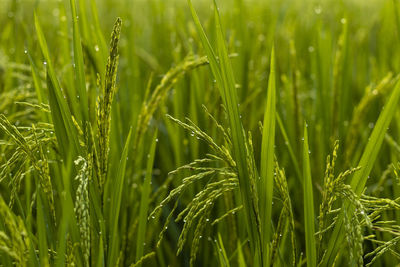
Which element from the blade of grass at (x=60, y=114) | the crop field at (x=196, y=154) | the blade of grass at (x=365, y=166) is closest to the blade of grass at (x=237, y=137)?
the crop field at (x=196, y=154)

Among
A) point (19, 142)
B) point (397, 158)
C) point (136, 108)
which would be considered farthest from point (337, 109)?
point (19, 142)

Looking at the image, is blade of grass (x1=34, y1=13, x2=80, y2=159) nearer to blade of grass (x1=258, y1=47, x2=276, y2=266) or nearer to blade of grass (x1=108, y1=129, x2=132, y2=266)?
blade of grass (x1=108, y1=129, x2=132, y2=266)

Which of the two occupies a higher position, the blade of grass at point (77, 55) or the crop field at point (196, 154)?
the blade of grass at point (77, 55)

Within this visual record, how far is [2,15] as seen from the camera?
2629 millimetres

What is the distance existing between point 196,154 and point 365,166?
620mm

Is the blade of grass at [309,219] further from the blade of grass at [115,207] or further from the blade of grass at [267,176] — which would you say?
the blade of grass at [115,207]

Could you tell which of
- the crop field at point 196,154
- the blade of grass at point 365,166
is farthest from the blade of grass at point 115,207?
the blade of grass at point 365,166

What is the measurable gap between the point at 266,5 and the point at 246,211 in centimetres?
243

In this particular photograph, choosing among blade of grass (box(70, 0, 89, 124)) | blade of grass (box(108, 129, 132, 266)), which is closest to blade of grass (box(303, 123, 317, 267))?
blade of grass (box(108, 129, 132, 266))

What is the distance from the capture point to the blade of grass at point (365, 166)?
855 millimetres

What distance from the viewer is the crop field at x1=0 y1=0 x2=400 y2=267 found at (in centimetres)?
80

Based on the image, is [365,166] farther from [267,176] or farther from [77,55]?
[77,55]

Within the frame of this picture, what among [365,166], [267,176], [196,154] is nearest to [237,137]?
[267,176]

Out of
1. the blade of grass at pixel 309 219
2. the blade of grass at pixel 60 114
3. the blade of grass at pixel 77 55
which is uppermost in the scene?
the blade of grass at pixel 77 55
